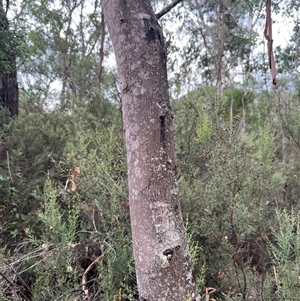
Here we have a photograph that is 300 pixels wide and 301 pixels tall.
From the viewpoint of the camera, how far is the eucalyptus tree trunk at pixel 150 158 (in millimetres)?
1151

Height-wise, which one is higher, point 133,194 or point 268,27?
point 268,27

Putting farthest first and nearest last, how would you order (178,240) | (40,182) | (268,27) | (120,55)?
(40,182) < (120,55) < (178,240) < (268,27)

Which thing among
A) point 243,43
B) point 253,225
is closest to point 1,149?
Result: point 253,225

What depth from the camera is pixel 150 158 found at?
1.20 meters

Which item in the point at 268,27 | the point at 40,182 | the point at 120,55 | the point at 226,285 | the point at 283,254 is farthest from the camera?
the point at 40,182

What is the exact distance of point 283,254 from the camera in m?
1.72

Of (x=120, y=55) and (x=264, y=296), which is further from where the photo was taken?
(x=264, y=296)

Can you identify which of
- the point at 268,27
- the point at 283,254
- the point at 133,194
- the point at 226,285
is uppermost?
the point at 268,27

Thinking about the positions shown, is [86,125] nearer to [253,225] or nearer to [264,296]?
[253,225]

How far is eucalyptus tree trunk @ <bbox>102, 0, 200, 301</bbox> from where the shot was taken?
115cm

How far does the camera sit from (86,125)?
12.6ft

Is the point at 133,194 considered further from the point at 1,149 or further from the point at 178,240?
the point at 1,149

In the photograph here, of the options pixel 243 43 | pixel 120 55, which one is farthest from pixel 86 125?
pixel 243 43

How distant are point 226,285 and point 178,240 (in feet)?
3.32
